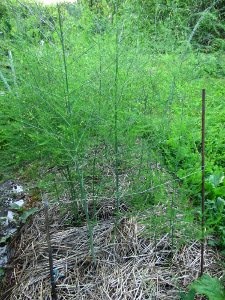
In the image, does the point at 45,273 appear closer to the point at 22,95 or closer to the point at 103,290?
the point at 103,290

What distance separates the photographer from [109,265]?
167 centimetres

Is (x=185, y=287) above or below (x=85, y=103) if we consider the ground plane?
below

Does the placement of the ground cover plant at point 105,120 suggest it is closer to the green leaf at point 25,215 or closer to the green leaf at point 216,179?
the green leaf at point 216,179

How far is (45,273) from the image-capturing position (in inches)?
65.7

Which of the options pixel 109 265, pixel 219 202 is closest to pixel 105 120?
pixel 109 265

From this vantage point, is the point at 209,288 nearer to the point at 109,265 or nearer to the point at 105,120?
the point at 109,265

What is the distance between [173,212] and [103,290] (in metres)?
0.60

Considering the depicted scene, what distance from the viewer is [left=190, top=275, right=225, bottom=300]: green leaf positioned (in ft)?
3.92

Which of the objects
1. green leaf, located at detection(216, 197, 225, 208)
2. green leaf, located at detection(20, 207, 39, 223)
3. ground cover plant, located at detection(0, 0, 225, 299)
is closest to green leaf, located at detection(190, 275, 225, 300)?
ground cover plant, located at detection(0, 0, 225, 299)

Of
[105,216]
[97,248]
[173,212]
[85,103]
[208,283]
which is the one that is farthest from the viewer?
[105,216]

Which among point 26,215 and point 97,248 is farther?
point 26,215

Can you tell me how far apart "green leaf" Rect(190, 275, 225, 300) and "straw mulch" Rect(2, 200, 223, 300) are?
0.28 metres

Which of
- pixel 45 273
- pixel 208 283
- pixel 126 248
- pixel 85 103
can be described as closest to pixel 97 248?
pixel 126 248

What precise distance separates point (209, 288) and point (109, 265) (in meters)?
0.65
